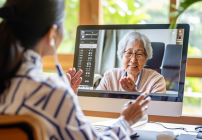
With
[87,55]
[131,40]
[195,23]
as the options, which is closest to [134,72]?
[131,40]

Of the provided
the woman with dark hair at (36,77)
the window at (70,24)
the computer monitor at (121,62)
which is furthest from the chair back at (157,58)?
the window at (70,24)

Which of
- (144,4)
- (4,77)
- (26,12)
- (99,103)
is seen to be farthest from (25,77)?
(144,4)

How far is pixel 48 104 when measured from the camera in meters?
0.61

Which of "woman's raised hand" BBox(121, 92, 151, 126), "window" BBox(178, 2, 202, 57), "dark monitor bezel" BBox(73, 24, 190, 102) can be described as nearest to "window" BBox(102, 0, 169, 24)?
"window" BBox(178, 2, 202, 57)

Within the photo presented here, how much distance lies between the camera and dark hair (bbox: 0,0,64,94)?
2.17 ft

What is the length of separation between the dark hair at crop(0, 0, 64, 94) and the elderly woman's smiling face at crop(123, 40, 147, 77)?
0.57 m

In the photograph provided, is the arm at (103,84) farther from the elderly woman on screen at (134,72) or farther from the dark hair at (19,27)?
the dark hair at (19,27)

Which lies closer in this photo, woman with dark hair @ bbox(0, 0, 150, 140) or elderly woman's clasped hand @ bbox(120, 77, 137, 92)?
woman with dark hair @ bbox(0, 0, 150, 140)

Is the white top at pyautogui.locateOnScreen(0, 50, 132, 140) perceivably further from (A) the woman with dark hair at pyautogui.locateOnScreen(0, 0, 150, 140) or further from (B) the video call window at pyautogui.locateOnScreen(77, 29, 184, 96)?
(B) the video call window at pyautogui.locateOnScreen(77, 29, 184, 96)

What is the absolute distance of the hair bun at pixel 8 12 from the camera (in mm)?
667

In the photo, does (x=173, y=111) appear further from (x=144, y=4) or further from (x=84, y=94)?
(x=144, y=4)

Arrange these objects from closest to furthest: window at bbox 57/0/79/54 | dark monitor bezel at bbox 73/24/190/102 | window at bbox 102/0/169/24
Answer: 1. dark monitor bezel at bbox 73/24/190/102
2. window at bbox 102/0/169/24
3. window at bbox 57/0/79/54

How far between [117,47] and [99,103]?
0.31m

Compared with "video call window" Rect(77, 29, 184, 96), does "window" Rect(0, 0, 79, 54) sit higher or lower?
higher
